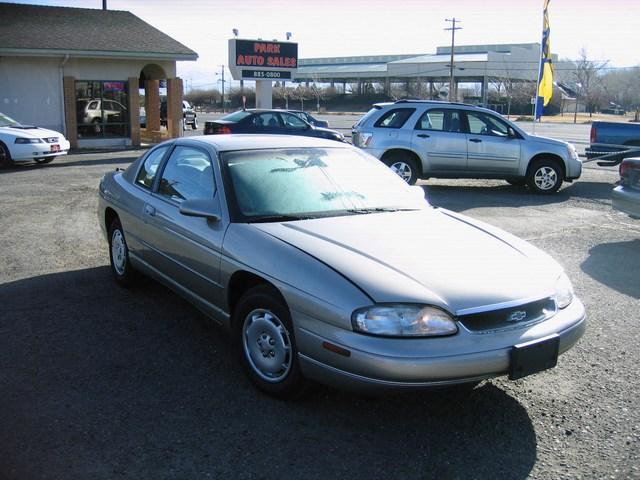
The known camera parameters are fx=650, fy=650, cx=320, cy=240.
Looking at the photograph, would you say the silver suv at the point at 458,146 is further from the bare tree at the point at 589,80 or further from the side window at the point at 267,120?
the bare tree at the point at 589,80

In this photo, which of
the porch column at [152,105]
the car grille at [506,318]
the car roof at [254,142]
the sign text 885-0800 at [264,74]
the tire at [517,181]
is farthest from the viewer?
the sign text 885-0800 at [264,74]

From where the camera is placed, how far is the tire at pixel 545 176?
1302cm

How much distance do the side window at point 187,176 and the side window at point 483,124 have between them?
8.80 meters

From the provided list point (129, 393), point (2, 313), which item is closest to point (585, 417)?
point (129, 393)

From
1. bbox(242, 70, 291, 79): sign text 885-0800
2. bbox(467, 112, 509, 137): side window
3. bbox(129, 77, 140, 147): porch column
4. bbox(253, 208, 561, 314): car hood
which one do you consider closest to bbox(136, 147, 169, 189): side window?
bbox(253, 208, 561, 314): car hood

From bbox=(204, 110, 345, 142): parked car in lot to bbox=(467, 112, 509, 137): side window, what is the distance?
6332 mm

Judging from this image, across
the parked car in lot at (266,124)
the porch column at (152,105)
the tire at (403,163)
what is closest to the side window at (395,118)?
the tire at (403,163)

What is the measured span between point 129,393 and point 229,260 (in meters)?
1.02

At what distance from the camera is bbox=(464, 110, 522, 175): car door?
508 inches

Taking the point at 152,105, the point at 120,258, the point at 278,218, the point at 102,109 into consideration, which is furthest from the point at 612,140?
the point at 152,105

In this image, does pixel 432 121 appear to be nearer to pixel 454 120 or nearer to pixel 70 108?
pixel 454 120

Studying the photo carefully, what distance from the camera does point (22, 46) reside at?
2062 cm

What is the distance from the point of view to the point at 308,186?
4.71 metres

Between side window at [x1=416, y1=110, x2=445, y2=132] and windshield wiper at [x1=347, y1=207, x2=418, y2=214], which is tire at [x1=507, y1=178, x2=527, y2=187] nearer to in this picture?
side window at [x1=416, y1=110, x2=445, y2=132]
